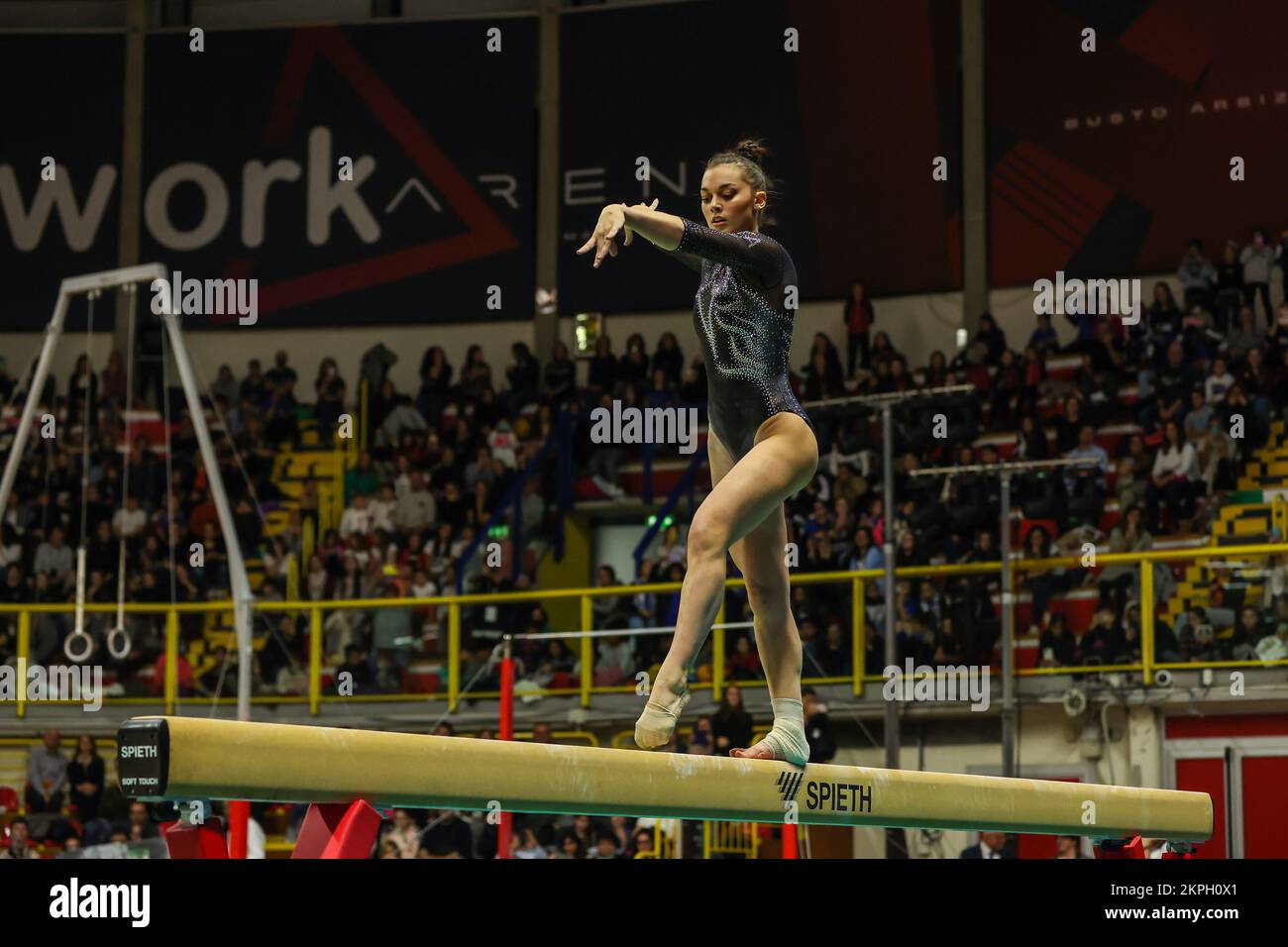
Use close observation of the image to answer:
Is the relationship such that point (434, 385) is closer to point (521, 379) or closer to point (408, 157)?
point (521, 379)

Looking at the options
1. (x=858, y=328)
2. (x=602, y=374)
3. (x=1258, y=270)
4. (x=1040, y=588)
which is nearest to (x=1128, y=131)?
(x=1258, y=270)

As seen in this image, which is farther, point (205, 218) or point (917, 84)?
point (205, 218)

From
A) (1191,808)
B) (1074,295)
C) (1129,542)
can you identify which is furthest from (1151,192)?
(1191,808)

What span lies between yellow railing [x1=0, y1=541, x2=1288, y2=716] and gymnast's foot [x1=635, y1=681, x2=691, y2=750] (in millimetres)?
8458

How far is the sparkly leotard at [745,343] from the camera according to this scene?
5.31 metres

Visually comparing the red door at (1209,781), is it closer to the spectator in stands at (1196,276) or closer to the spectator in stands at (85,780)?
the spectator in stands at (1196,276)

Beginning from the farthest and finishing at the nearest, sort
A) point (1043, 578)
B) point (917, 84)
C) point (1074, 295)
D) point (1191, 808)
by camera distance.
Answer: point (917, 84), point (1074, 295), point (1043, 578), point (1191, 808)

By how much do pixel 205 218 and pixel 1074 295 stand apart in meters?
10.4

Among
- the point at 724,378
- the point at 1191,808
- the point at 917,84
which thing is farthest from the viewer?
the point at 917,84

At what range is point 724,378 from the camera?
537 centimetres

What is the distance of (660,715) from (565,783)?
0.43 meters

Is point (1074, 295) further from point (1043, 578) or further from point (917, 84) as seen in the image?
point (1043, 578)

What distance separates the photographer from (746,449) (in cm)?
540

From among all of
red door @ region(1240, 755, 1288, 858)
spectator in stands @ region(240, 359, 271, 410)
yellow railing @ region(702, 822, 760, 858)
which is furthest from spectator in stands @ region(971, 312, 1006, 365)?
spectator in stands @ region(240, 359, 271, 410)
